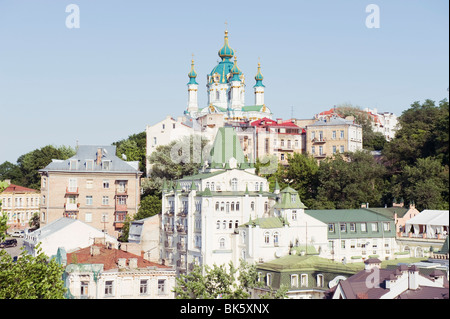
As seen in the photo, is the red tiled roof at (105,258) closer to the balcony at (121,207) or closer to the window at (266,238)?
the window at (266,238)

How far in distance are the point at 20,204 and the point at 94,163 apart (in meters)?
22.7

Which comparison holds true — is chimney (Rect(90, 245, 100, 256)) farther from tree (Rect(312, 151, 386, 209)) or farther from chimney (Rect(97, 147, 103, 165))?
chimney (Rect(97, 147, 103, 165))

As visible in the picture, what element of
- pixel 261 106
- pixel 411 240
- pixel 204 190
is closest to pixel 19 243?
pixel 204 190

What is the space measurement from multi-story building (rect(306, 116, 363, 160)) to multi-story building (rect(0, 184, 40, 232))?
3554cm

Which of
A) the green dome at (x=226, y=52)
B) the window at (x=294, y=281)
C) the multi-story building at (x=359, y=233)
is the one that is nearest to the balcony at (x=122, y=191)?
the multi-story building at (x=359, y=233)

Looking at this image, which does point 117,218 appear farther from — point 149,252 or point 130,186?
point 149,252

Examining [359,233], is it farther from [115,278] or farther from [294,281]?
[115,278]

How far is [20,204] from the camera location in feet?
287

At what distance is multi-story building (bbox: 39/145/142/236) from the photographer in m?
67.2

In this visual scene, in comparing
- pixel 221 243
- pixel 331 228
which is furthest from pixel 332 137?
pixel 221 243

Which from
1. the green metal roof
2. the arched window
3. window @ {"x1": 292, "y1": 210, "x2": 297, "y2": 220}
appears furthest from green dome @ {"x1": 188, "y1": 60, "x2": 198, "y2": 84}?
the arched window

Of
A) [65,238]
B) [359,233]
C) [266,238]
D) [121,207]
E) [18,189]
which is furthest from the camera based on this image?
[18,189]

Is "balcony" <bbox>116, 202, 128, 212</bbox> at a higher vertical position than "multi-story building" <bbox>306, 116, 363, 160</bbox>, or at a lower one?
lower
